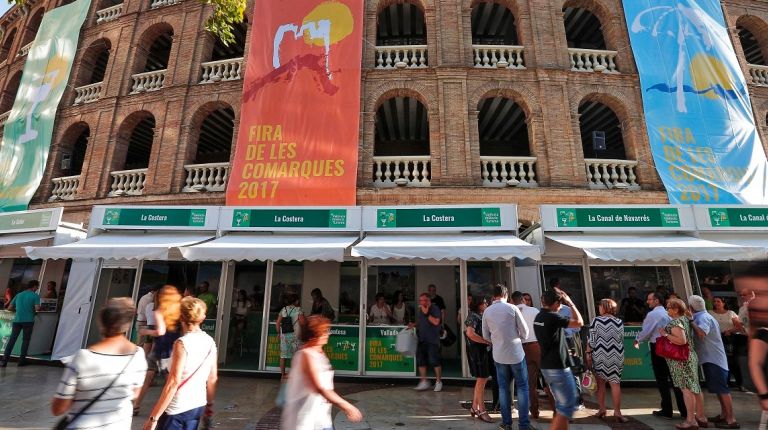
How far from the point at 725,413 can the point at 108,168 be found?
1530 centimetres

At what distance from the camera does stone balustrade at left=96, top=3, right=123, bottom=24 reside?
1349cm

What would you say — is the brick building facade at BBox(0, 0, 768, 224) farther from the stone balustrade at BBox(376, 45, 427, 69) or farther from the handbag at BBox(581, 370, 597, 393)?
the handbag at BBox(581, 370, 597, 393)

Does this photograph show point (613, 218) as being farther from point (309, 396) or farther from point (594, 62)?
point (309, 396)

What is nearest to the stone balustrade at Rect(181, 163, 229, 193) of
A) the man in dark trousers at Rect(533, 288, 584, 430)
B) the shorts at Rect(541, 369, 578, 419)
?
the man in dark trousers at Rect(533, 288, 584, 430)

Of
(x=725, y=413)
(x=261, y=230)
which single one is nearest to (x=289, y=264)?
(x=261, y=230)

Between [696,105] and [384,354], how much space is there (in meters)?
10.8

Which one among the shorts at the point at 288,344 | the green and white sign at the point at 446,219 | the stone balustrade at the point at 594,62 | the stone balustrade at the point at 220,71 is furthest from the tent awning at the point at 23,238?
the stone balustrade at the point at 594,62

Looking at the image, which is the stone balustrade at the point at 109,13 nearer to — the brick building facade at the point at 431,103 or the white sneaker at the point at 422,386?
the brick building facade at the point at 431,103

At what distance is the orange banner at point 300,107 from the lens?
9711 mm

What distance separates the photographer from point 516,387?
4734mm

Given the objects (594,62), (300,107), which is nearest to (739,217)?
(594,62)

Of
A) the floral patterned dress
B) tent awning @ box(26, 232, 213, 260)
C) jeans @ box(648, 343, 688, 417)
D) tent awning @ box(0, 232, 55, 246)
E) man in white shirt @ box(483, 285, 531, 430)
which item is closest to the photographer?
man in white shirt @ box(483, 285, 531, 430)

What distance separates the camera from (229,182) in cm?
994

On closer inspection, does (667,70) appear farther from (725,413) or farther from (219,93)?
(219,93)
